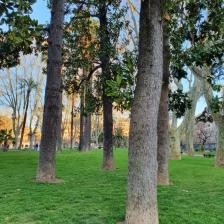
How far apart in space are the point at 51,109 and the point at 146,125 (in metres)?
6.50

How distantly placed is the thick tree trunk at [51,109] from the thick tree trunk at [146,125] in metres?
6.19

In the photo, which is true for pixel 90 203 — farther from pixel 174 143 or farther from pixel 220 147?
pixel 174 143

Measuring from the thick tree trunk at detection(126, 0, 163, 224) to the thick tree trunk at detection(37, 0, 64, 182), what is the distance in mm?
6188

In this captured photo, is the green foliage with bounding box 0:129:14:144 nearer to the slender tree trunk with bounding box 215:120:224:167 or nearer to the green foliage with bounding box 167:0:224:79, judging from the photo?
the green foliage with bounding box 167:0:224:79

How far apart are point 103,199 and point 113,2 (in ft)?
34.6

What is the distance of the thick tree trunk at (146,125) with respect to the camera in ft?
20.7

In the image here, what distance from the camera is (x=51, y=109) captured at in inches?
492

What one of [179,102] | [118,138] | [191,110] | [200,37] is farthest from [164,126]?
[118,138]

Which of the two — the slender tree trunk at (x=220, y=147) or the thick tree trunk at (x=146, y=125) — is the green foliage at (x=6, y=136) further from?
the slender tree trunk at (x=220, y=147)

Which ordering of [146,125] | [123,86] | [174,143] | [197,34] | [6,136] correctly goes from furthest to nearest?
[174,143]
[197,34]
[123,86]
[146,125]
[6,136]

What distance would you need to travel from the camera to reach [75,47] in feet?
58.3

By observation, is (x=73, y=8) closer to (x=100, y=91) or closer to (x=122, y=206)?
(x=100, y=91)

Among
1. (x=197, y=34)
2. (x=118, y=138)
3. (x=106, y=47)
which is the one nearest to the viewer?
(x=197, y=34)

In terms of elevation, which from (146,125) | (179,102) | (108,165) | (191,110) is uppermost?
(191,110)
